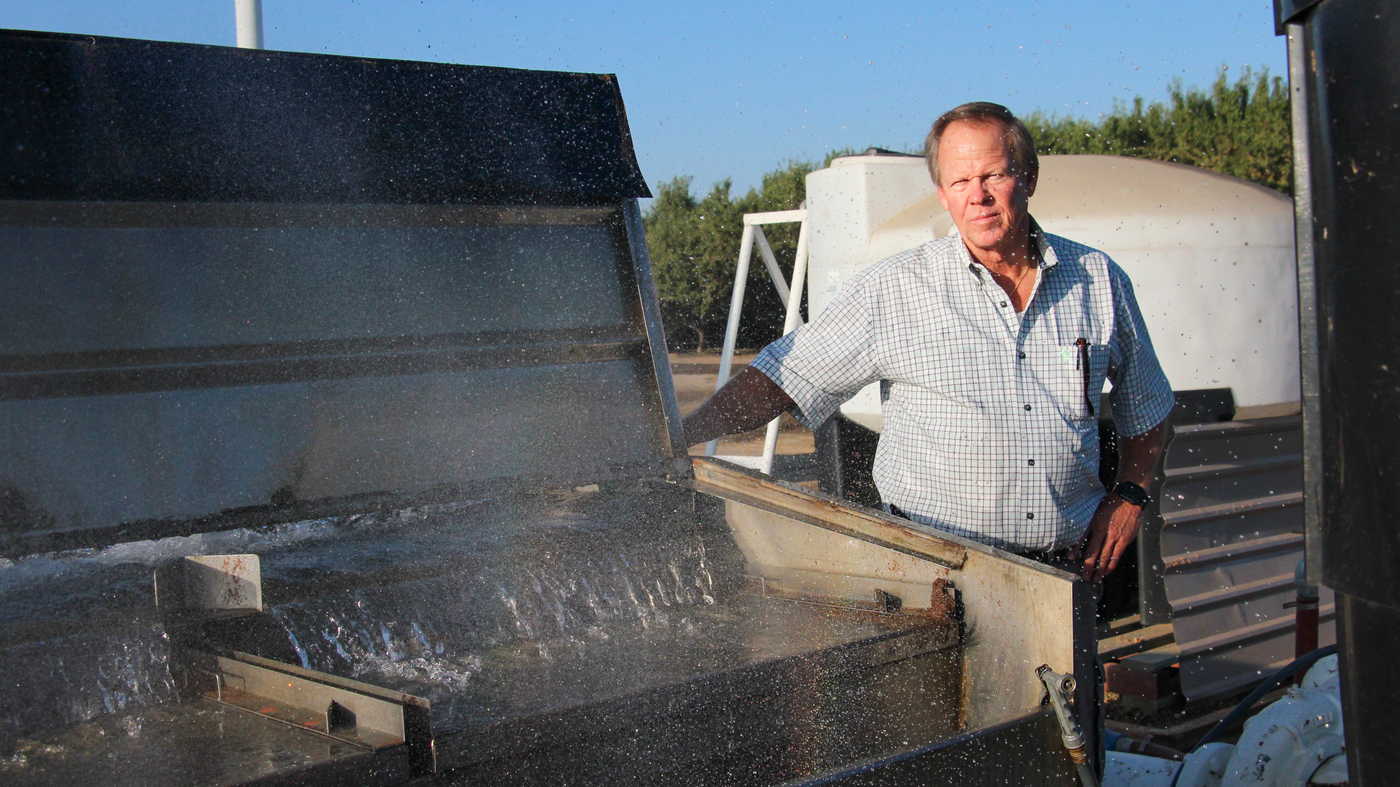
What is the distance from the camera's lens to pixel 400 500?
2561 mm

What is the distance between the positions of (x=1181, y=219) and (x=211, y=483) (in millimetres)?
4662

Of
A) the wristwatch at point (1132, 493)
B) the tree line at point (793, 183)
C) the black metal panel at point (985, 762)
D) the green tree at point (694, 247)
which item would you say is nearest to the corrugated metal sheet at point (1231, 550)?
the wristwatch at point (1132, 493)

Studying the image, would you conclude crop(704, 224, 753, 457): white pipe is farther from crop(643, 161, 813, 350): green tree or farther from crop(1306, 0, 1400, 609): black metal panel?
crop(643, 161, 813, 350): green tree

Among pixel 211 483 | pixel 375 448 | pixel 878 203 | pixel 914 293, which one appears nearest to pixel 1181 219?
pixel 878 203

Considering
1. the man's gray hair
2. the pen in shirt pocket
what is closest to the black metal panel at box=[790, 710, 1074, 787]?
the pen in shirt pocket

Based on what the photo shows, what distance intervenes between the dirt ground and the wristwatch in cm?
512

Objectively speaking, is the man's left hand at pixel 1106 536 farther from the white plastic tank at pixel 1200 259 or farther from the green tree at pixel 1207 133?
the green tree at pixel 1207 133

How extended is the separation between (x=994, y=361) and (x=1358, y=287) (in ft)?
4.98

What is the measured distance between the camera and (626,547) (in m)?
2.62

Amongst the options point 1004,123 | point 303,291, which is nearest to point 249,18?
point 303,291

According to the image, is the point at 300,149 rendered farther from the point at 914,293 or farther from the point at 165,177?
the point at 914,293

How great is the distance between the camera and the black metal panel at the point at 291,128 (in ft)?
7.62

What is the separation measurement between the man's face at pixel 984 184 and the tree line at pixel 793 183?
36.8ft

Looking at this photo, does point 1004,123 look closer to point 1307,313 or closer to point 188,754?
point 1307,313
